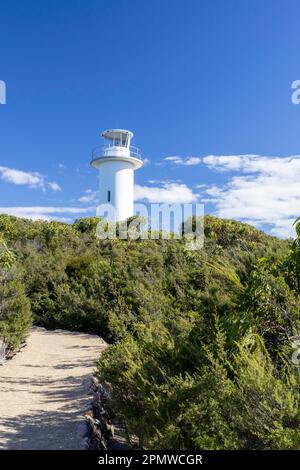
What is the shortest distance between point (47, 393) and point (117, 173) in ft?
75.7

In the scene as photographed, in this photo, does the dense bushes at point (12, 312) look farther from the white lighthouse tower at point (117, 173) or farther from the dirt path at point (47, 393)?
the white lighthouse tower at point (117, 173)

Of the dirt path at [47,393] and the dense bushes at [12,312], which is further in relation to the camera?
the dense bushes at [12,312]


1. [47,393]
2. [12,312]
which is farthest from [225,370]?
[12,312]

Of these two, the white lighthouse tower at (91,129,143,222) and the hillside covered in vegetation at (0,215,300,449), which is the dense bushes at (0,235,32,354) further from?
the white lighthouse tower at (91,129,143,222)

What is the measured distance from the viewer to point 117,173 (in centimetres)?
2925

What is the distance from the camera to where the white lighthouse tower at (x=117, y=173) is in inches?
1150

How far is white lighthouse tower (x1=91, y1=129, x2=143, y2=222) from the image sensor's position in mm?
29203

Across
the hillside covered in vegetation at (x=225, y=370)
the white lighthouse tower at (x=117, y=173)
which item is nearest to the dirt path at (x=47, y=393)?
the hillside covered in vegetation at (x=225, y=370)

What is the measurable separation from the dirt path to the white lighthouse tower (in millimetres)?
18175

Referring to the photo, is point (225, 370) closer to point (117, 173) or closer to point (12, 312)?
point (12, 312)

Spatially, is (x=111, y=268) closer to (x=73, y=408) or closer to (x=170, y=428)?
(x=73, y=408)

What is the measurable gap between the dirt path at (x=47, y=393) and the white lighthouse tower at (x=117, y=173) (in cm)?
1818

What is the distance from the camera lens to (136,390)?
4.59 metres
